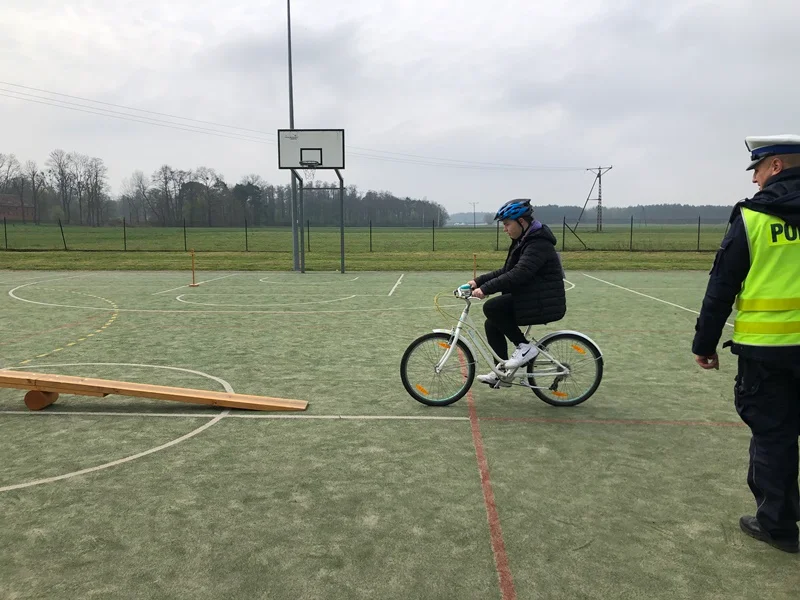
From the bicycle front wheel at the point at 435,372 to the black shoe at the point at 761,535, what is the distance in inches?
99.7

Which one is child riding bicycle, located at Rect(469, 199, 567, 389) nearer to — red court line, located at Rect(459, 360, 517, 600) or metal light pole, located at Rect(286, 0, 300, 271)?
red court line, located at Rect(459, 360, 517, 600)

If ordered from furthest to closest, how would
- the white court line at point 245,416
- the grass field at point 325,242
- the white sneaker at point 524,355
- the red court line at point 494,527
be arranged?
the grass field at point 325,242 < the white sneaker at point 524,355 < the white court line at point 245,416 < the red court line at point 494,527

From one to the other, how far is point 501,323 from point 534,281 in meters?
0.50

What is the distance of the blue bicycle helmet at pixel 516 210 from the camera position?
16.5 ft

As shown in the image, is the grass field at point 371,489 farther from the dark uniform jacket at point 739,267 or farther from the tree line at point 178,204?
the tree line at point 178,204

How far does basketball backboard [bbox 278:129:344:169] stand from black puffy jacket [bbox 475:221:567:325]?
638 inches

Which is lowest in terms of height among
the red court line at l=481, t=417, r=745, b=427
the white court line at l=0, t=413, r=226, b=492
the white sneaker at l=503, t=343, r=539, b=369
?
the white court line at l=0, t=413, r=226, b=492

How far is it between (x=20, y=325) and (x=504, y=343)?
827 cm

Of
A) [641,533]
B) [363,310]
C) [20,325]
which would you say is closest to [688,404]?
[641,533]

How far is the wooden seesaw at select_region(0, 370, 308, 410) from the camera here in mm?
5082

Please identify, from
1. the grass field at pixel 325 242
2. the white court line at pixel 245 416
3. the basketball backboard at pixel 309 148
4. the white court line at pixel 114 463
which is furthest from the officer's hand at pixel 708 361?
the grass field at pixel 325 242

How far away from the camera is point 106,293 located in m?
14.3

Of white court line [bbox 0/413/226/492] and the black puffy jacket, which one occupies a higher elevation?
the black puffy jacket

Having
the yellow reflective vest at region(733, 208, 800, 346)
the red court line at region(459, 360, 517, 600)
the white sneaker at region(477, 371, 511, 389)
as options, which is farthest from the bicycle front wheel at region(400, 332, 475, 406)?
the yellow reflective vest at region(733, 208, 800, 346)
